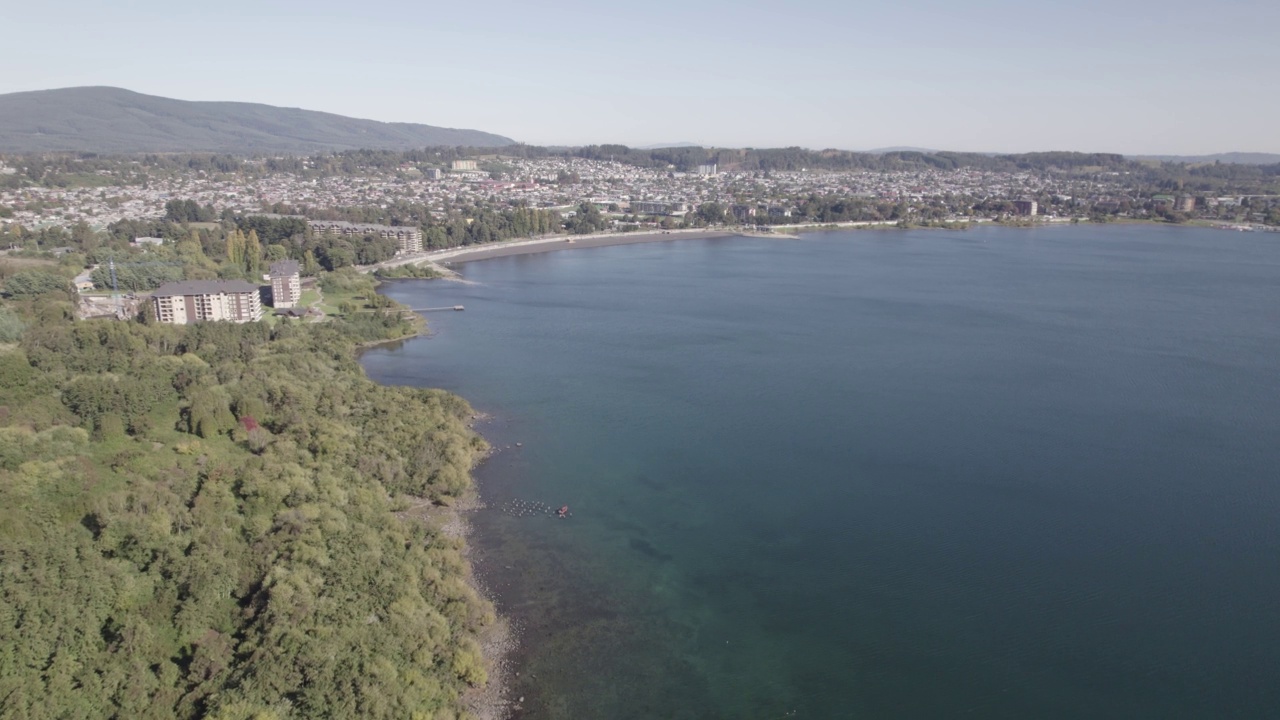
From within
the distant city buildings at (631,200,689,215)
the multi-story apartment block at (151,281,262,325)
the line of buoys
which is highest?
the distant city buildings at (631,200,689,215)

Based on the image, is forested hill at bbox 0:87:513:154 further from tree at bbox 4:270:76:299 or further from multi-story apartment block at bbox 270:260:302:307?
multi-story apartment block at bbox 270:260:302:307

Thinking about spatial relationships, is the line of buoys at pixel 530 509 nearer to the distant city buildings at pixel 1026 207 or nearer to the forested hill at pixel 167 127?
the distant city buildings at pixel 1026 207

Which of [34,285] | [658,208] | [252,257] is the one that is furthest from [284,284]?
[658,208]

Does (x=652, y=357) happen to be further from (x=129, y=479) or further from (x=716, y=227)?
(x=716, y=227)

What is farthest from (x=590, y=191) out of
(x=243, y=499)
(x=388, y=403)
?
(x=243, y=499)

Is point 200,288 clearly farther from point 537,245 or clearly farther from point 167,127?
point 167,127

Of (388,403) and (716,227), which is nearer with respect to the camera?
(388,403)

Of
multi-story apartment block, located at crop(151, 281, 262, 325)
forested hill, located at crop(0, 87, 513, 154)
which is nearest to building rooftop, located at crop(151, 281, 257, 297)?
multi-story apartment block, located at crop(151, 281, 262, 325)
